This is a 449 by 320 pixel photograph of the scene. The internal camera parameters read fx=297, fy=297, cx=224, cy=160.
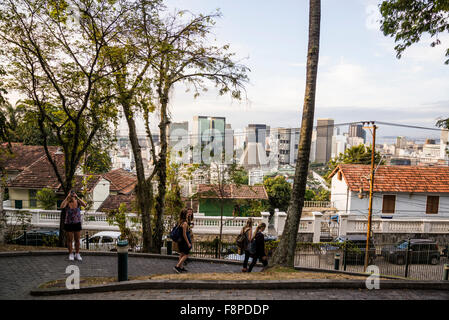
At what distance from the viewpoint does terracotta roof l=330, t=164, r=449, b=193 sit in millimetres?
22172

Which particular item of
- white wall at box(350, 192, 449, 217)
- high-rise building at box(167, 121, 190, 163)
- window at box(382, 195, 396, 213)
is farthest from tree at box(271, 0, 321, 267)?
window at box(382, 195, 396, 213)

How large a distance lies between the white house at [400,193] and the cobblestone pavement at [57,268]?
16606 millimetres

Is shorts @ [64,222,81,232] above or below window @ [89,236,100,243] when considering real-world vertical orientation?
above

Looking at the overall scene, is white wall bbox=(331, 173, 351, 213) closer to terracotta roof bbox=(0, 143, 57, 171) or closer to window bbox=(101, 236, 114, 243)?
window bbox=(101, 236, 114, 243)

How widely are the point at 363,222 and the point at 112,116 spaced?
17273 mm

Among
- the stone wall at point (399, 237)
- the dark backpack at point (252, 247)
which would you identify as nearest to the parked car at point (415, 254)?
the stone wall at point (399, 237)

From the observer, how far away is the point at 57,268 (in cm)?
688

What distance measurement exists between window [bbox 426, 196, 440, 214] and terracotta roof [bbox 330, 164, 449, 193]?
26.3 inches

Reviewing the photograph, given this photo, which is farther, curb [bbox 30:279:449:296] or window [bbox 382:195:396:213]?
window [bbox 382:195:396:213]

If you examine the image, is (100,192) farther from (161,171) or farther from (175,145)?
(161,171)

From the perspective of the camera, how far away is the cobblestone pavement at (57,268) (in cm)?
576

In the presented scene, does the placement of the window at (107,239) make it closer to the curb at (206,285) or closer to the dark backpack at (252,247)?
the dark backpack at (252,247)

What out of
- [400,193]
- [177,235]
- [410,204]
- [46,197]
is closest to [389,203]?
[400,193]
